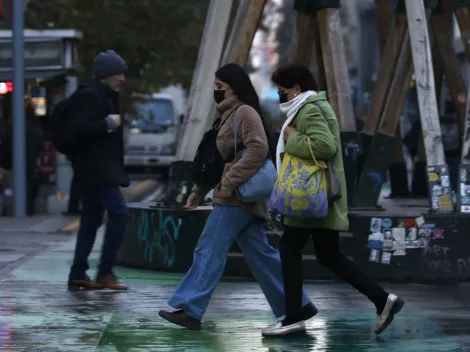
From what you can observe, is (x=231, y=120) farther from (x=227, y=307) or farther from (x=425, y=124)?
(x=425, y=124)

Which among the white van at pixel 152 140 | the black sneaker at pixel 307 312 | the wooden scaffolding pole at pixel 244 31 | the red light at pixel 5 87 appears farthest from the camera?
the white van at pixel 152 140

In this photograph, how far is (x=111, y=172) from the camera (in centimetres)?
999

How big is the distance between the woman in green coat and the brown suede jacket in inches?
6.7

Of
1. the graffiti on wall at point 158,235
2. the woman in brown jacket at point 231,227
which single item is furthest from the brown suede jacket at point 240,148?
the graffiti on wall at point 158,235

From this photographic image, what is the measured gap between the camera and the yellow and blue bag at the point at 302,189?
7676mm

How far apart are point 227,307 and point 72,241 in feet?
20.6

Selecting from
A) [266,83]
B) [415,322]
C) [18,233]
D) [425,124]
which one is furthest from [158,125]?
[266,83]

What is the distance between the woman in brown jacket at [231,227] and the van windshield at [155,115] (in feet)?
85.8

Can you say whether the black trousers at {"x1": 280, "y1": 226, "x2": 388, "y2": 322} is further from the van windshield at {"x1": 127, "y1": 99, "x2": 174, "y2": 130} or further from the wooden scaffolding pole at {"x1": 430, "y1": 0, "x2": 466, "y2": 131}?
the van windshield at {"x1": 127, "y1": 99, "x2": 174, "y2": 130}

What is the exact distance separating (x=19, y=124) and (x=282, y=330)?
12351mm

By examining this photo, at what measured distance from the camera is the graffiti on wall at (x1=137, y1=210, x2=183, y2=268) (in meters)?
11.4

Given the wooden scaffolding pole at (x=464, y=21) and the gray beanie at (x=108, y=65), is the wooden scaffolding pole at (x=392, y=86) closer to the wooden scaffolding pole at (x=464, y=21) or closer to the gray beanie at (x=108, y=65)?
the wooden scaffolding pole at (x=464, y=21)

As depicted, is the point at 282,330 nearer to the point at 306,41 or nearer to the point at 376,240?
the point at 376,240

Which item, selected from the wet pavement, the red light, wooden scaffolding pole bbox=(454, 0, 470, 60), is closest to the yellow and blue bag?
the wet pavement
